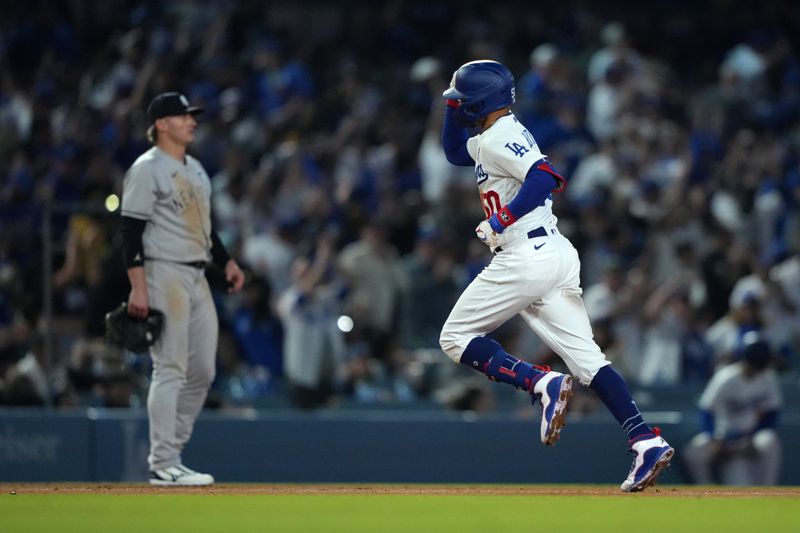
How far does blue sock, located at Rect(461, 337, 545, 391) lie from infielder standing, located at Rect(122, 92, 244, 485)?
5.39 feet

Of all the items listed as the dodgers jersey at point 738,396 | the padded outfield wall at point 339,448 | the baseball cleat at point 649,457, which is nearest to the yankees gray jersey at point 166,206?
the baseball cleat at point 649,457

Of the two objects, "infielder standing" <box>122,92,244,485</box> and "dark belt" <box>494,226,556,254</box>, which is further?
"infielder standing" <box>122,92,244,485</box>

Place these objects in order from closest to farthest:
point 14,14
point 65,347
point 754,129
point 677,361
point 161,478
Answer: point 161,478 → point 65,347 → point 677,361 → point 754,129 → point 14,14

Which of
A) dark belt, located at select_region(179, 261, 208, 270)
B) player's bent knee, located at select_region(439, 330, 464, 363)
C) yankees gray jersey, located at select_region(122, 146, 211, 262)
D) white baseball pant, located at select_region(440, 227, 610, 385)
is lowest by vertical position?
player's bent knee, located at select_region(439, 330, 464, 363)

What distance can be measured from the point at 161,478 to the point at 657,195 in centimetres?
701

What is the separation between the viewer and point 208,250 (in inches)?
329

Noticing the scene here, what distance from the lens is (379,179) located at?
1431 centimetres

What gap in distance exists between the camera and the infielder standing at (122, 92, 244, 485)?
26.2 ft

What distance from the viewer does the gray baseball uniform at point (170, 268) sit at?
8.02 meters

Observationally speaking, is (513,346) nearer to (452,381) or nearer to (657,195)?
(452,381)

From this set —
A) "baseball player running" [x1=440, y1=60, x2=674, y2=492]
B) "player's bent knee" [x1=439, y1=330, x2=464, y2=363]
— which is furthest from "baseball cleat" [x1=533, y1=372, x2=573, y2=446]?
"player's bent knee" [x1=439, y1=330, x2=464, y2=363]

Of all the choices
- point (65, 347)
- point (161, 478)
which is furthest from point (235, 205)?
point (161, 478)

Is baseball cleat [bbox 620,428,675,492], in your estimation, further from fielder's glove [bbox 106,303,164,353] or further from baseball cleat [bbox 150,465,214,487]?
fielder's glove [bbox 106,303,164,353]

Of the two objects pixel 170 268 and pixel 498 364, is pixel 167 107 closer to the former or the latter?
pixel 170 268
